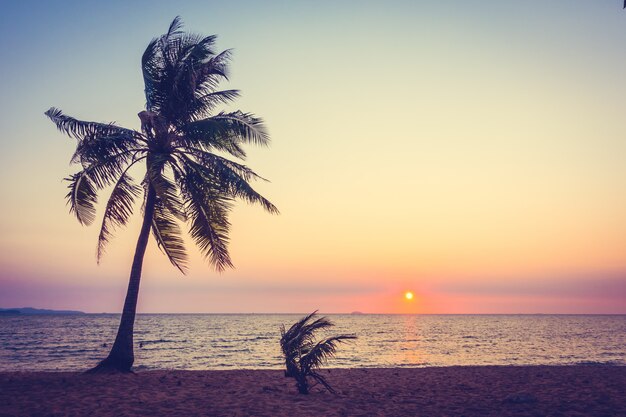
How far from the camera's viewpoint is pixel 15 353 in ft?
117

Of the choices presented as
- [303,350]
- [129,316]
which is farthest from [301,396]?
[129,316]

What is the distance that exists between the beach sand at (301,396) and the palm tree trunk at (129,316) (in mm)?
758

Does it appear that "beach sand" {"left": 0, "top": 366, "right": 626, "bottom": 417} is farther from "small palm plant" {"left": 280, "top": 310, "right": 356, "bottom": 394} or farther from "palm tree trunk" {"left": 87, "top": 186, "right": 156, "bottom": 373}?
"palm tree trunk" {"left": 87, "top": 186, "right": 156, "bottom": 373}

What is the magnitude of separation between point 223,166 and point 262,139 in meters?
1.89

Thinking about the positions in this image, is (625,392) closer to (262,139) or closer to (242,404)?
(242,404)

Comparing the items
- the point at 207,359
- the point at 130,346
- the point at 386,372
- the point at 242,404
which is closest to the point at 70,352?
the point at 207,359

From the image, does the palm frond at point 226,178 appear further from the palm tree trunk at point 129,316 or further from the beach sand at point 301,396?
the beach sand at point 301,396

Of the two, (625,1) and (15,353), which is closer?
(625,1)

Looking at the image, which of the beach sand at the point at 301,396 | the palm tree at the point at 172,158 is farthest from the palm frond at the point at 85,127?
the beach sand at the point at 301,396

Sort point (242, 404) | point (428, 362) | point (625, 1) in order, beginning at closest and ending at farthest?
1. point (625, 1)
2. point (242, 404)
3. point (428, 362)

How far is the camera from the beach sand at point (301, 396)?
10406mm

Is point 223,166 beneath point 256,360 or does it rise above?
above

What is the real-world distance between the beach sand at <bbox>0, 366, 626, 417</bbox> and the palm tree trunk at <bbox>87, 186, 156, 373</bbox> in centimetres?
76

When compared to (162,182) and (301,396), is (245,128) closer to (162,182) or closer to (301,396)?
(162,182)
